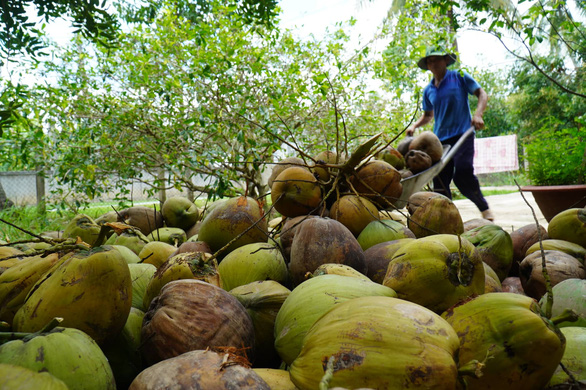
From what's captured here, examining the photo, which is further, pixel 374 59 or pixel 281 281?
pixel 374 59

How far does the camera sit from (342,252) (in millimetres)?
1560

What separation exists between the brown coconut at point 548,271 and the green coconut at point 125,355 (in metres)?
1.45

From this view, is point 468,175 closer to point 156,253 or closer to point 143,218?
point 143,218

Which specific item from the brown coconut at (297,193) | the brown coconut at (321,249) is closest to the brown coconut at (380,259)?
the brown coconut at (321,249)

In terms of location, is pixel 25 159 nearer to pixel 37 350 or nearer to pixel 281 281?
pixel 281 281

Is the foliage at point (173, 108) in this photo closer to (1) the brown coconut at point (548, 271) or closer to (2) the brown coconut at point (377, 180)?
(2) the brown coconut at point (377, 180)

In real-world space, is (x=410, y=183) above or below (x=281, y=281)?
above

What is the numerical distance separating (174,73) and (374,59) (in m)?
2.95

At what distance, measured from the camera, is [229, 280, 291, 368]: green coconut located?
1199mm

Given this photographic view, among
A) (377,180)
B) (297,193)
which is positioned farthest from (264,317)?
(377,180)

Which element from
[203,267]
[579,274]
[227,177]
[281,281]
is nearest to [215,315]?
[203,267]

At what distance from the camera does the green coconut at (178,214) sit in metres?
3.04

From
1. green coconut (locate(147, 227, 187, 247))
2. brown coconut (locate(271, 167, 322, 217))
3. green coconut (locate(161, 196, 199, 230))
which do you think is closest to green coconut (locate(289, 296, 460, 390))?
brown coconut (locate(271, 167, 322, 217))

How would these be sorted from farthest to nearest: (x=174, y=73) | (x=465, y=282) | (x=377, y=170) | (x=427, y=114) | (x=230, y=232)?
(x=427, y=114) < (x=174, y=73) < (x=377, y=170) < (x=230, y=232) < (x=465, y=282)
